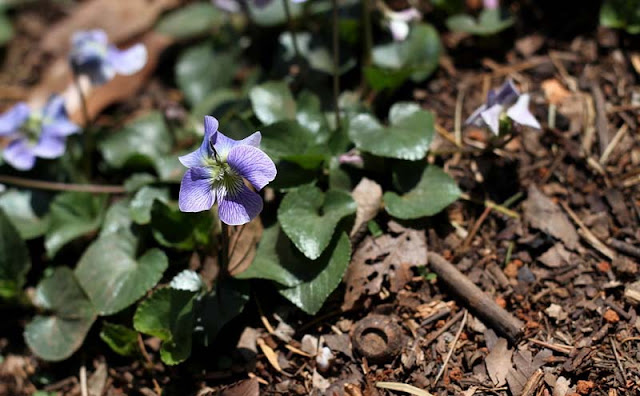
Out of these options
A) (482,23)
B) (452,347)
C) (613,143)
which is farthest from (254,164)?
(482,23)

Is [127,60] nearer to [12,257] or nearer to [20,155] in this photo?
[20,155]

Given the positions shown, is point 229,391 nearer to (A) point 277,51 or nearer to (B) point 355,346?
(B) point 355,346

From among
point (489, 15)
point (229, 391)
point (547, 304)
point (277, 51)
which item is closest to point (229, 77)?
point (277, 51)

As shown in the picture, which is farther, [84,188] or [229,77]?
[229,77]

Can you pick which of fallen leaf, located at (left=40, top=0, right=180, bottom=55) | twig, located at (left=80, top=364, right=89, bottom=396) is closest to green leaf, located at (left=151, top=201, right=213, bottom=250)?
twig, located at (left=80, top=364, right=89, bottom=396)

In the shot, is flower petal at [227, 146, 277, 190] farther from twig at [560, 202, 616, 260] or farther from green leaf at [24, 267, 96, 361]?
twig at [560, 202, 616, 260]

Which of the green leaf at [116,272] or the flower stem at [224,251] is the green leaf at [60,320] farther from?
the flower stem at [224,251]

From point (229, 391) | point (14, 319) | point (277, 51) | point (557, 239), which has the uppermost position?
point (277, 51)

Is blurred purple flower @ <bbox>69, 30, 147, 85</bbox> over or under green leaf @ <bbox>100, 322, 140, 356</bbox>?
over
